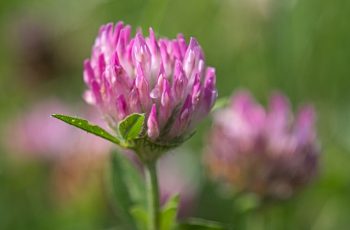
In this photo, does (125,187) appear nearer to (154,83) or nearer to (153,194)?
(153,194)

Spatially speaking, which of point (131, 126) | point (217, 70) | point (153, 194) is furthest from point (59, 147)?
point (131, 126)

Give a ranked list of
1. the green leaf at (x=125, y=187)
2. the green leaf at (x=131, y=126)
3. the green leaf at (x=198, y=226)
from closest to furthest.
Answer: the green leaf at (x=131, y=126), the green leaf at (x=198, y=226), the green leaf at (x=125, y=187)

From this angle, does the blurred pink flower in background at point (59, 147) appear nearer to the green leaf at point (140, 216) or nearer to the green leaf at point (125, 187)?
the green leaf at point (125, 187)

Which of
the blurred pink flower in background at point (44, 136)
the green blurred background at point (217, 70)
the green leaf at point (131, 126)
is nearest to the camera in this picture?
the green leaf at point (131, 126)

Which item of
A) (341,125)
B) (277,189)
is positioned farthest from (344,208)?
(277,189)

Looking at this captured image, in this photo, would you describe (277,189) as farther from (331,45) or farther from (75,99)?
(75,99)

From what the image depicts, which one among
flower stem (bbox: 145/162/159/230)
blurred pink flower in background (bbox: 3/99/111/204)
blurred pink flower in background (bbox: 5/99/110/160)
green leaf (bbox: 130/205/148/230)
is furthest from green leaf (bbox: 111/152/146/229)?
blurred pink flower in background (bbox: 5/99/110/160)

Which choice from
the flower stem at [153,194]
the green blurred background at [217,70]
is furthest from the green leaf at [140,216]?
the green blurred background at [217,70]
